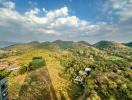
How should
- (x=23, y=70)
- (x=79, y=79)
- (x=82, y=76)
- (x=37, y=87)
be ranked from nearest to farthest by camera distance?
(x=37, y=87), (x=79, y=79), (x=82, y=76), (x=23, y=70)

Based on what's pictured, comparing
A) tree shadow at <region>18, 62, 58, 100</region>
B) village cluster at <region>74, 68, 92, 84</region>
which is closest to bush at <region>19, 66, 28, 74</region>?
tree shadow at <region>18, 62, 58, 100</region>

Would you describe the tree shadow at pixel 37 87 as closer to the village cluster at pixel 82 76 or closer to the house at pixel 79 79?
the house at pixel 79 79

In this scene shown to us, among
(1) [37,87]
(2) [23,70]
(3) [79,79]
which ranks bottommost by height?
(3) [79,79]

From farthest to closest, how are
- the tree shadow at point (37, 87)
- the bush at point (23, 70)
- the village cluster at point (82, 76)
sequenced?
the bush at point (23, 70) → the village cluster at point (82, 76) → the tree shadow at point (37, 87)

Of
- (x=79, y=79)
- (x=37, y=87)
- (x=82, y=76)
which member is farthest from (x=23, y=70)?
(x=82, y=76)

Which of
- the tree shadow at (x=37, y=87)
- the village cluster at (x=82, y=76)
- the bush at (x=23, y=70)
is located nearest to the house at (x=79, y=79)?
the village cluster at (x=82, y=76)

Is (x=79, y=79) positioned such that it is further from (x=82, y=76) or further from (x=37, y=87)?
(x=37, y=87)

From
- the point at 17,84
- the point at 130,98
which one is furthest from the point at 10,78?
the point at 130,98

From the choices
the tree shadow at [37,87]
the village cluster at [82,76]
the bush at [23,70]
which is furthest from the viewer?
the bush at [23,70]

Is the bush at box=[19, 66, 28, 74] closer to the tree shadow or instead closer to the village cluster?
the tree shadow
